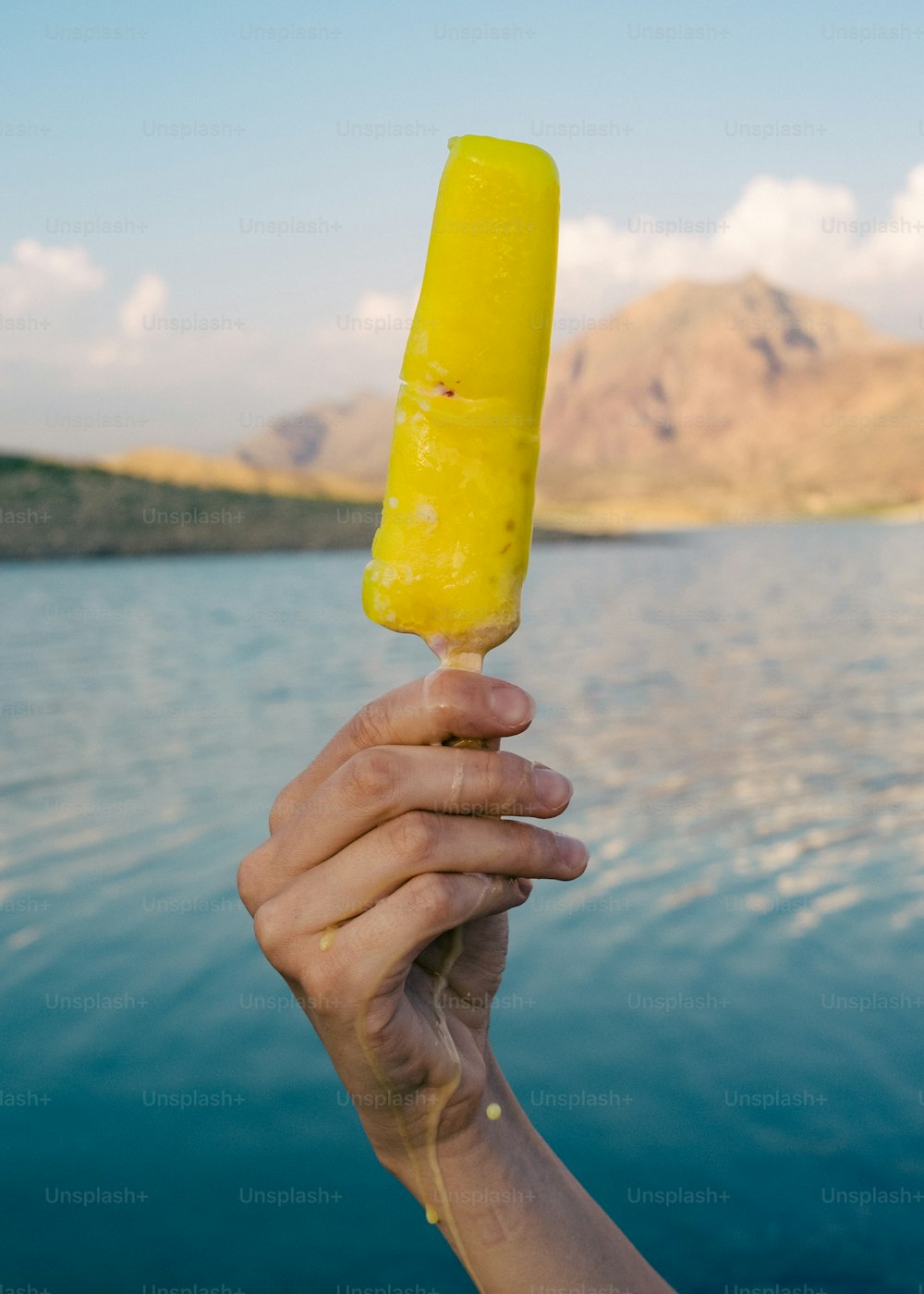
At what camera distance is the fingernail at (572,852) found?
1.86 metres

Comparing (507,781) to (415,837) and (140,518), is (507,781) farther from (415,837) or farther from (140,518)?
(140,518)

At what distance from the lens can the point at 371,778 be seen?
5.64ft

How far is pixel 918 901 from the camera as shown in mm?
7688

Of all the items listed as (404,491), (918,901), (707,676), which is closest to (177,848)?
(918,901)

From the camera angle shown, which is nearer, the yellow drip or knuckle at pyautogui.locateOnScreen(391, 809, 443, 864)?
knuckle at pyautogui.locateOnScreen(391, 809, 443, 864)

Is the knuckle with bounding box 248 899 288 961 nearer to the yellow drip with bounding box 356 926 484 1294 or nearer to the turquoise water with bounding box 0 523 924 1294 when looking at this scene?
the yellow drip with bounding box 356 926 484 1294

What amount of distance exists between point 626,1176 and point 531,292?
4.32 metres

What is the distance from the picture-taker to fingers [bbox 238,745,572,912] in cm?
172

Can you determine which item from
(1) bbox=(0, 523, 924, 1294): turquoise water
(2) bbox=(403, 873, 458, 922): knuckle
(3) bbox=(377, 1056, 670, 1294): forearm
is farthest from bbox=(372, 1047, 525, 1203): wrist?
(1) bbox=(0, 523, 924, 1294): turquoise water

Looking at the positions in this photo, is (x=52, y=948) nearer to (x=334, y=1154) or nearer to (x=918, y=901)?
(x=334, y=1154)

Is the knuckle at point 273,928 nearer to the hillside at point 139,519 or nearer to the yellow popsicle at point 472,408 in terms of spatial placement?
the yellow popsicle at point 472,408

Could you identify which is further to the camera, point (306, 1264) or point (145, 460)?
point (145, 460)

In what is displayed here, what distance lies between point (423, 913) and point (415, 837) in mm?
118

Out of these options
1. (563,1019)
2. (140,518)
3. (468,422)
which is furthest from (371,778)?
(140,518)
